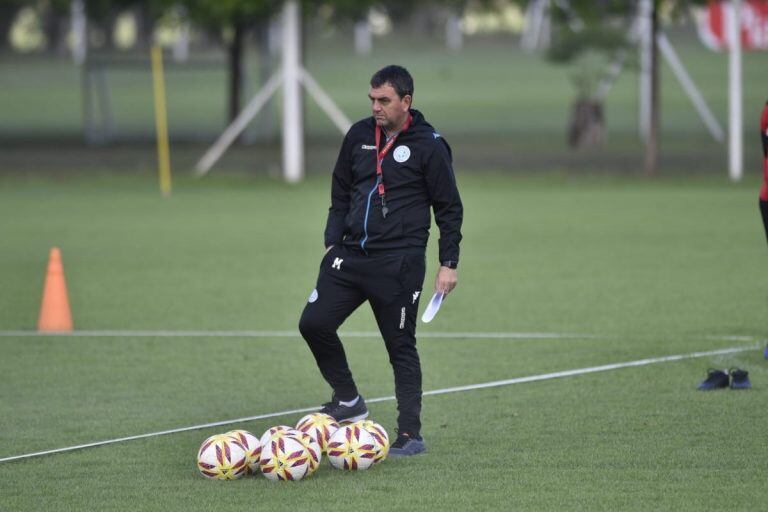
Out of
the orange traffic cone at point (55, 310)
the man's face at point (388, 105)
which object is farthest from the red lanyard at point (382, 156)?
the orange traffic cone at point (55, 310)

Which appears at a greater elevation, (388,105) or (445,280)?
(388,105)

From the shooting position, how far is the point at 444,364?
11484 mm

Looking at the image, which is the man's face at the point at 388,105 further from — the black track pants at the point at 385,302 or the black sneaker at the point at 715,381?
the black sneaker at the point at 715,381

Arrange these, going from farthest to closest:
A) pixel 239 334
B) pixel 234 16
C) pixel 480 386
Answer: pixel 234 16 < pixel 239 334 < pixel 480 386

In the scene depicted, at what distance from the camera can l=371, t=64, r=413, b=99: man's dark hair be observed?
799 centimetres

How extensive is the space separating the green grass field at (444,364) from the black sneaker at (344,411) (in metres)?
0.43

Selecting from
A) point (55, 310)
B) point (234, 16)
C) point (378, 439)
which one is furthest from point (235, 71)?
point (378, 439)

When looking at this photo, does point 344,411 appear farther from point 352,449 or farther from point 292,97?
point 292,97

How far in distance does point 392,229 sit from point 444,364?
3.41 meters

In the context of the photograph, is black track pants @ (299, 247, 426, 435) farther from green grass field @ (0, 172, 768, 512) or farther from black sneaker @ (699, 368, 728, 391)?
black sneaker @ (699, 368, 728, 391)

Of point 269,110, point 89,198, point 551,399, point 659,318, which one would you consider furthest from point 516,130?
point 551,399

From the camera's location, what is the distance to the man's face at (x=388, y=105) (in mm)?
7973

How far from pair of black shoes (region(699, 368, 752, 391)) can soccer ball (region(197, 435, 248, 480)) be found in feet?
12.3

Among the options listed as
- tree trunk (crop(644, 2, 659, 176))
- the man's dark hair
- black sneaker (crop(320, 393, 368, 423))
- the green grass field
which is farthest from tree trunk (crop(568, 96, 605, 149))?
the man's dark hair
